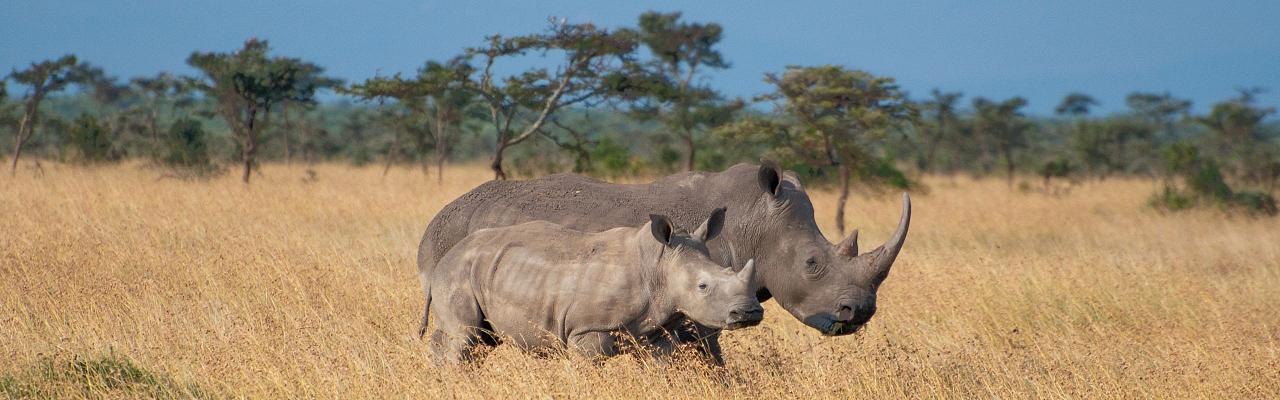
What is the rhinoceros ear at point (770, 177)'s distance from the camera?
22.2ft

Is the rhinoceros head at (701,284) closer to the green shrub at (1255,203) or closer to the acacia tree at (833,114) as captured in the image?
the acacia tree at (833,114)

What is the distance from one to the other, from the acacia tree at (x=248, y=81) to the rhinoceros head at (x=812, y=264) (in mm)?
17140

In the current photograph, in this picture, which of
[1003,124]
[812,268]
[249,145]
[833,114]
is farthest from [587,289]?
[1003,124]

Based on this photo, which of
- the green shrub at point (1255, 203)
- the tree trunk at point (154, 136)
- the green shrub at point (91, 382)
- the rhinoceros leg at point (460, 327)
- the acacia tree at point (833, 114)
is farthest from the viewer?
the tree trunk at point (154, 136)

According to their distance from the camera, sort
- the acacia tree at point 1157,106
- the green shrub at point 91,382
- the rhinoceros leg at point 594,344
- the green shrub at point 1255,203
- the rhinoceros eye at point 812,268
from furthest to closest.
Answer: the acacia tree at point 1157,106, the green shrub at point 1255,203, the rhinoceros eye at point 812,268, the green shrub at point 91,382, the rhinoceros leg at point 594,344

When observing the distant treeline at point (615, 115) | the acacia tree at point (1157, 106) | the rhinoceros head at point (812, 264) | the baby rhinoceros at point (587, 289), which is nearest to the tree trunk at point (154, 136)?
the distant treeline at point (615, 115)

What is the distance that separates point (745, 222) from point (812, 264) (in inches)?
17.3

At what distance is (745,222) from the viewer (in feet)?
22.6

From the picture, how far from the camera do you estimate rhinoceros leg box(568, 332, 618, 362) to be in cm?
541

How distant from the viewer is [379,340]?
7.74 m

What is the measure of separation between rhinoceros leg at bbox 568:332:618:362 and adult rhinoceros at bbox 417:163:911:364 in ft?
3.82

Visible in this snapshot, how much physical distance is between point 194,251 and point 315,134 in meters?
35.1

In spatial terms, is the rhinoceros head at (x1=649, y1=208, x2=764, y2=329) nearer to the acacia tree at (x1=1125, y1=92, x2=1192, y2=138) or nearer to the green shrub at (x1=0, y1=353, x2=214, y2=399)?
the green shrub at (x1=0, y1=353, x2=214, y2=399)

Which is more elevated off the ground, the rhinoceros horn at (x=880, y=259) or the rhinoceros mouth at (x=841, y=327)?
the rhinoceros horn at (x=880, y=259)
